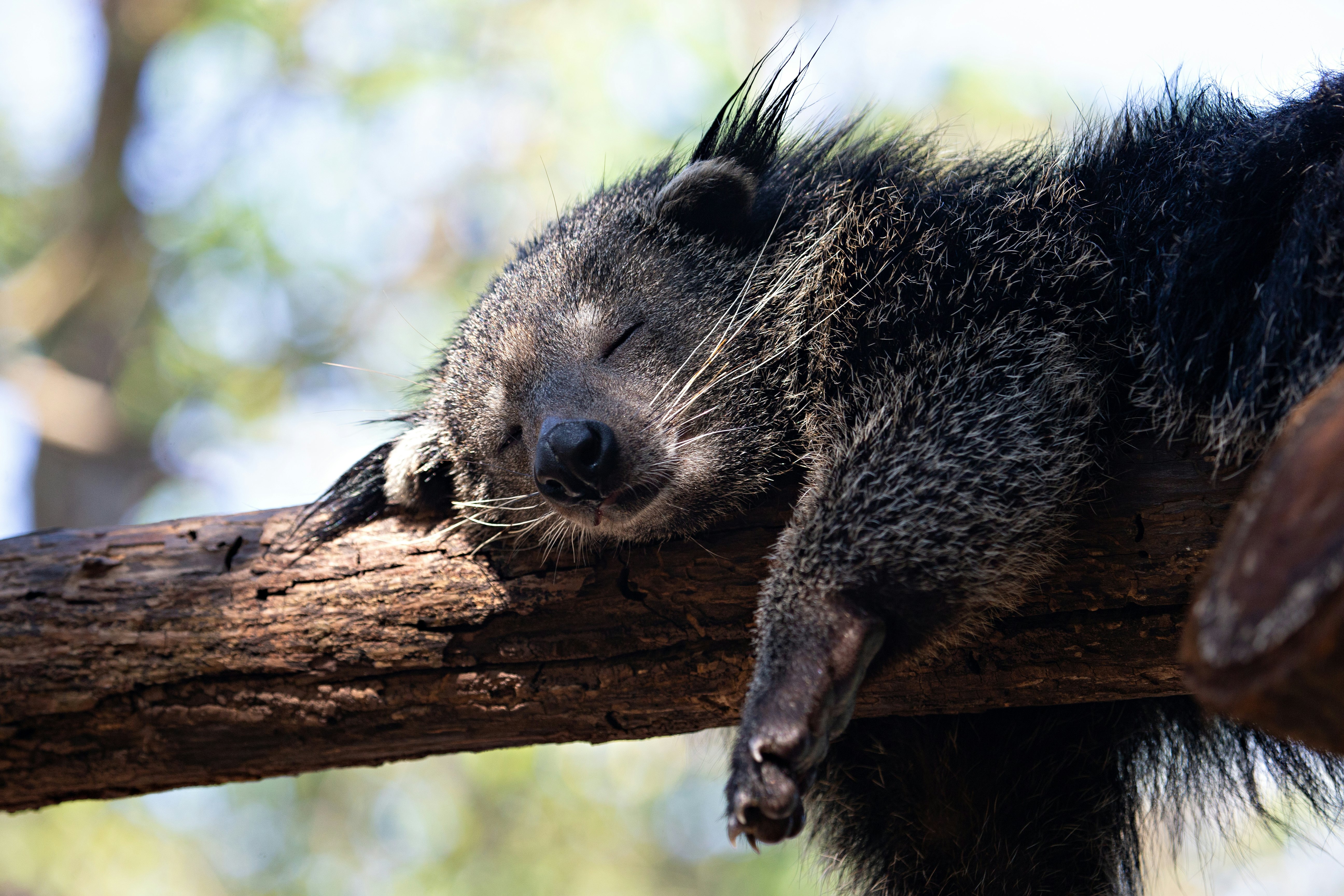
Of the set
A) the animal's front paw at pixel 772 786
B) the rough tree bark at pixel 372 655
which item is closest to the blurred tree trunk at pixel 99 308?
the rough tree bark at pixel 372 655

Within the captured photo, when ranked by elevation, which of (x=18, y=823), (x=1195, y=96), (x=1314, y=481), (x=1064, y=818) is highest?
(x=1195, y=96)

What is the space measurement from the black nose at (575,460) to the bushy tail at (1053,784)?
1.47 m

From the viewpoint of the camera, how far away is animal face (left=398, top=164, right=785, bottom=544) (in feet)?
10.8

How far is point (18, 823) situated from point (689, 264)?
10189 millimetres

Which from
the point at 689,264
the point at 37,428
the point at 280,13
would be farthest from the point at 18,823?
the point at 689,264

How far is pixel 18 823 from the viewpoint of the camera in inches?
382

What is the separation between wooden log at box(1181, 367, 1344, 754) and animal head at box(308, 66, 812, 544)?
1.93 m

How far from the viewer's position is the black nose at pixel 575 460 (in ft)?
10.4

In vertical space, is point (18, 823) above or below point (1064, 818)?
below

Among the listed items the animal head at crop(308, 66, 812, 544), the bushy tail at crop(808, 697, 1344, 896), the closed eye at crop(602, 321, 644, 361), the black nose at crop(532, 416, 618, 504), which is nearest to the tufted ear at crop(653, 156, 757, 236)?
the animal head at crop(308, 66, 812, 544)

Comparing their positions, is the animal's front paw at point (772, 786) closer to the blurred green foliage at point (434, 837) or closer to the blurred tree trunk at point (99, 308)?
the blurred green foliage at point (434, 837)

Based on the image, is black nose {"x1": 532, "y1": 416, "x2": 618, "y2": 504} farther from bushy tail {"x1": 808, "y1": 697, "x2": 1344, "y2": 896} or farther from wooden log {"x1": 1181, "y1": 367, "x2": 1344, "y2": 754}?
wooden log {"x1": 1181, "y1": 367, "x2": 1344, "y2": 754}

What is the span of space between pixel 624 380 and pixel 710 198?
887 millimetres

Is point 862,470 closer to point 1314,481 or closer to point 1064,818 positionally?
point 1314,481
